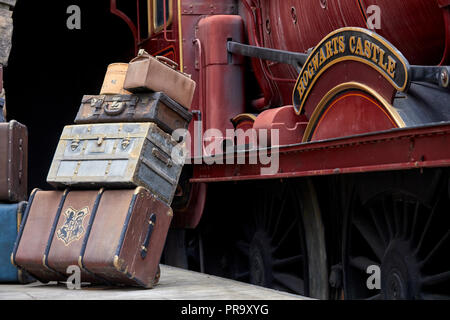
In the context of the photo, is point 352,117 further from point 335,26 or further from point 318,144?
point 335,26

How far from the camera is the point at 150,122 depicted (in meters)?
5.70

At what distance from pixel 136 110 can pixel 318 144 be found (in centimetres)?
164

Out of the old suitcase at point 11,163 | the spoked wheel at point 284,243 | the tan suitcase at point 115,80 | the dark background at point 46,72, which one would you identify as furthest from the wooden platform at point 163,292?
the dark background at point 46,72

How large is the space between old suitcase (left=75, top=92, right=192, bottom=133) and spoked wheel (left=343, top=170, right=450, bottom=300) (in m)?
1.51

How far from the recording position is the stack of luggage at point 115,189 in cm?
539

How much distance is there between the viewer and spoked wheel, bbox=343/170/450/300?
4375 mm

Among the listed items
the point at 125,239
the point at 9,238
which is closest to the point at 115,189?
the point at 125,239

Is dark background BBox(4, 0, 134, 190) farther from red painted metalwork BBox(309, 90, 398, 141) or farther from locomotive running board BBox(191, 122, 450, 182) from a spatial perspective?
red painted metalwork BBox(309, 90, 398, 141)

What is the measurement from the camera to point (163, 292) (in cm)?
535

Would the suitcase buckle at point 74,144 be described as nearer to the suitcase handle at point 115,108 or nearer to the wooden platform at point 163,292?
the suitcase handle at point 115,108

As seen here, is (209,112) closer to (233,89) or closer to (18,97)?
(233,89)

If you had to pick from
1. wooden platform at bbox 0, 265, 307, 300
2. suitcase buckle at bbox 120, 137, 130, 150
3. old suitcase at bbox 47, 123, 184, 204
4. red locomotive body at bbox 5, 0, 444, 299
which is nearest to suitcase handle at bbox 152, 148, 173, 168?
old suitcase at bbox 47, 123, 184, 204

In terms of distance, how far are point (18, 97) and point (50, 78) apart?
2.19ft
